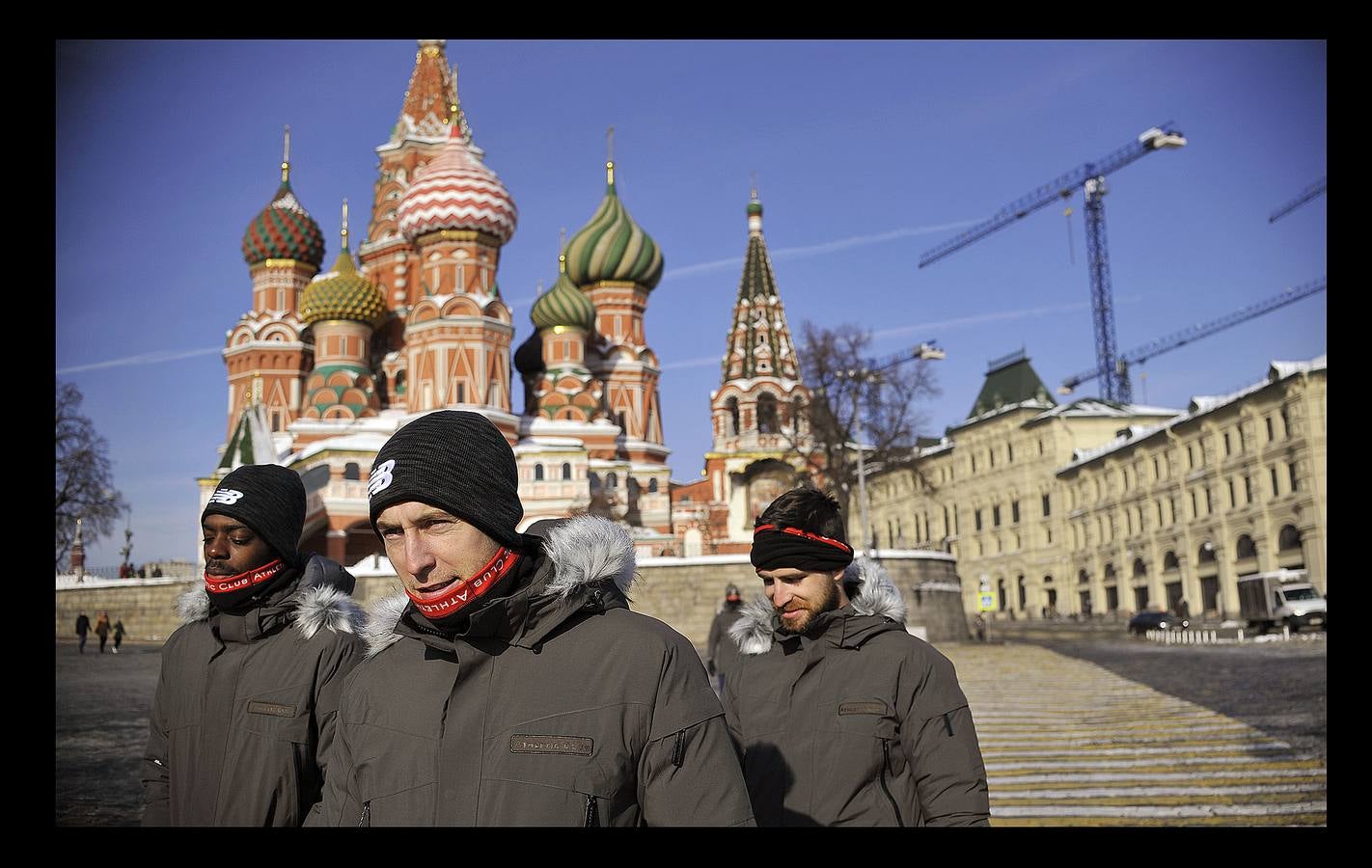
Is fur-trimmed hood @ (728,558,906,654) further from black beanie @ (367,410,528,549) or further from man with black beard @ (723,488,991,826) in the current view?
black beanie @ (367,410,528,549)

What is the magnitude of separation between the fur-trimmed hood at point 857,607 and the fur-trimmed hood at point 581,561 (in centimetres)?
130

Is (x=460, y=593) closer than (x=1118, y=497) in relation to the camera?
Yes

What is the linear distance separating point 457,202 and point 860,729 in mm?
37688

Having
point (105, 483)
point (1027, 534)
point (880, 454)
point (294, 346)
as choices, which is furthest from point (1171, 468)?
point (105, 483)

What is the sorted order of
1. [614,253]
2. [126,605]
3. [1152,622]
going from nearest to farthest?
1. [126,605]
2. [1152,622]
3. [614,253]

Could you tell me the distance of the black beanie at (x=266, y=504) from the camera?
11.3 feet

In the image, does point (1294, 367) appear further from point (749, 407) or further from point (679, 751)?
point (679, 751)

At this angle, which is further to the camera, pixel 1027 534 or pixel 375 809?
pixel 1027 534

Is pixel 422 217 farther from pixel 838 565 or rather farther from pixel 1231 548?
pixel 838 565

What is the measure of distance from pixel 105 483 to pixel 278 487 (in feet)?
86.5

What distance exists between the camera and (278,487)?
3.59 metres

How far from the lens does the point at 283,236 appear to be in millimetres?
44875

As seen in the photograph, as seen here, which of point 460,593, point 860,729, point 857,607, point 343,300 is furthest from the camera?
point 343,300

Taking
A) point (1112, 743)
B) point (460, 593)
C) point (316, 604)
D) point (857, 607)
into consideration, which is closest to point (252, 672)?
point (316, 604)
